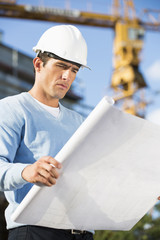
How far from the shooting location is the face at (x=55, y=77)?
4.48ft

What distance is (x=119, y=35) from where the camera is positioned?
759 inches

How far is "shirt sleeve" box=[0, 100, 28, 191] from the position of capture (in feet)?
3.63

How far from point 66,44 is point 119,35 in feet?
60.6

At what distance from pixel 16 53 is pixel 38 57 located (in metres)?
18.6

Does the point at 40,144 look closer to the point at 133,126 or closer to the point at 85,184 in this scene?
the point at 85,184

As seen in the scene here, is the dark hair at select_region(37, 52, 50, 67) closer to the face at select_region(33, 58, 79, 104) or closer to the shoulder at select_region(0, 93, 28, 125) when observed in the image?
the face at select_region(33, 58, 79, 104)

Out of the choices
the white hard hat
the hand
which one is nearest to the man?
the white hard hat

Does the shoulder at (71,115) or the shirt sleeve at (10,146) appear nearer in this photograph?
the shirt sleeve at (10,146)

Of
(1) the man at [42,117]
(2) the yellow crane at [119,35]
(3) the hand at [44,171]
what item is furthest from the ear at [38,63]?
(2) the yellow crane at [119,35]

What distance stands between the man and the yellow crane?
17.0 meters

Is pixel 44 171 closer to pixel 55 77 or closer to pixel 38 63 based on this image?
pixel 55 77

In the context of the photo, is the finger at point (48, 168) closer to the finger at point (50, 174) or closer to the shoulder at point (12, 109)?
the finger at point (50, 174)

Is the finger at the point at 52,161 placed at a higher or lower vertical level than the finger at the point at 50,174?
higher

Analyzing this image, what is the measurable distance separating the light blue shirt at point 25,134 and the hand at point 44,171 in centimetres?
19
